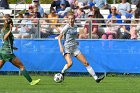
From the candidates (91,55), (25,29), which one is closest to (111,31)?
(91,55)

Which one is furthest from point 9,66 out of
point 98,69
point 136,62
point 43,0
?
point 43,0

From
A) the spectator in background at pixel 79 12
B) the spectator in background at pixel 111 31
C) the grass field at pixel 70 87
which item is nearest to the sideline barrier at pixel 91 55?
the spectator in background at pixel 111 31

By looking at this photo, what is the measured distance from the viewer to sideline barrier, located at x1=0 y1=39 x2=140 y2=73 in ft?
73.7

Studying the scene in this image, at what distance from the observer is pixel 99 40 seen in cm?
2259

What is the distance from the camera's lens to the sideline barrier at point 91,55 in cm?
2247

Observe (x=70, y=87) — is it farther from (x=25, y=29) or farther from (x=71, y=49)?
(x=25, y=29)

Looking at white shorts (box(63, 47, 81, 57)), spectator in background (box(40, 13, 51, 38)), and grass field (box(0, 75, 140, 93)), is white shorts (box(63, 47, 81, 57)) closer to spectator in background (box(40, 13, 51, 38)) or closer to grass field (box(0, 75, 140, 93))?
grass field (box(0, 75, 140, 93))

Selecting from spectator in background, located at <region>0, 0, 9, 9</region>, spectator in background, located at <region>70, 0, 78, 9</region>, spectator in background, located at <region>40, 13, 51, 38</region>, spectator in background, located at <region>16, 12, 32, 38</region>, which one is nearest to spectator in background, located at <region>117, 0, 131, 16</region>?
spectator in background, located at <region>70, 0, 78, 9</region>

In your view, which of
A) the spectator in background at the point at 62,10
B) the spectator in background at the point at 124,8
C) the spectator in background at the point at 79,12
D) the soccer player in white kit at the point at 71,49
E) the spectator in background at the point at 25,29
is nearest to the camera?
the soccer player in white kit at the point at 71,49

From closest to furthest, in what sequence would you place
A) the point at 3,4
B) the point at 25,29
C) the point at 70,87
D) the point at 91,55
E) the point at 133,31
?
the point at 70,87 → the point at 91,55 → the point at 133,31 → the point at 25,29 → the point at 3,4

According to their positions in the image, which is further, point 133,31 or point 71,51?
point 133,31

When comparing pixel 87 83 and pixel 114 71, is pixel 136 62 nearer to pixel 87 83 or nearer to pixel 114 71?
pixel 114 71

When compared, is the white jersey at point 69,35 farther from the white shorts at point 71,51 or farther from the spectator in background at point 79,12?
the spectator in background at point 79,12

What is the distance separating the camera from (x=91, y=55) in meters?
22.7
